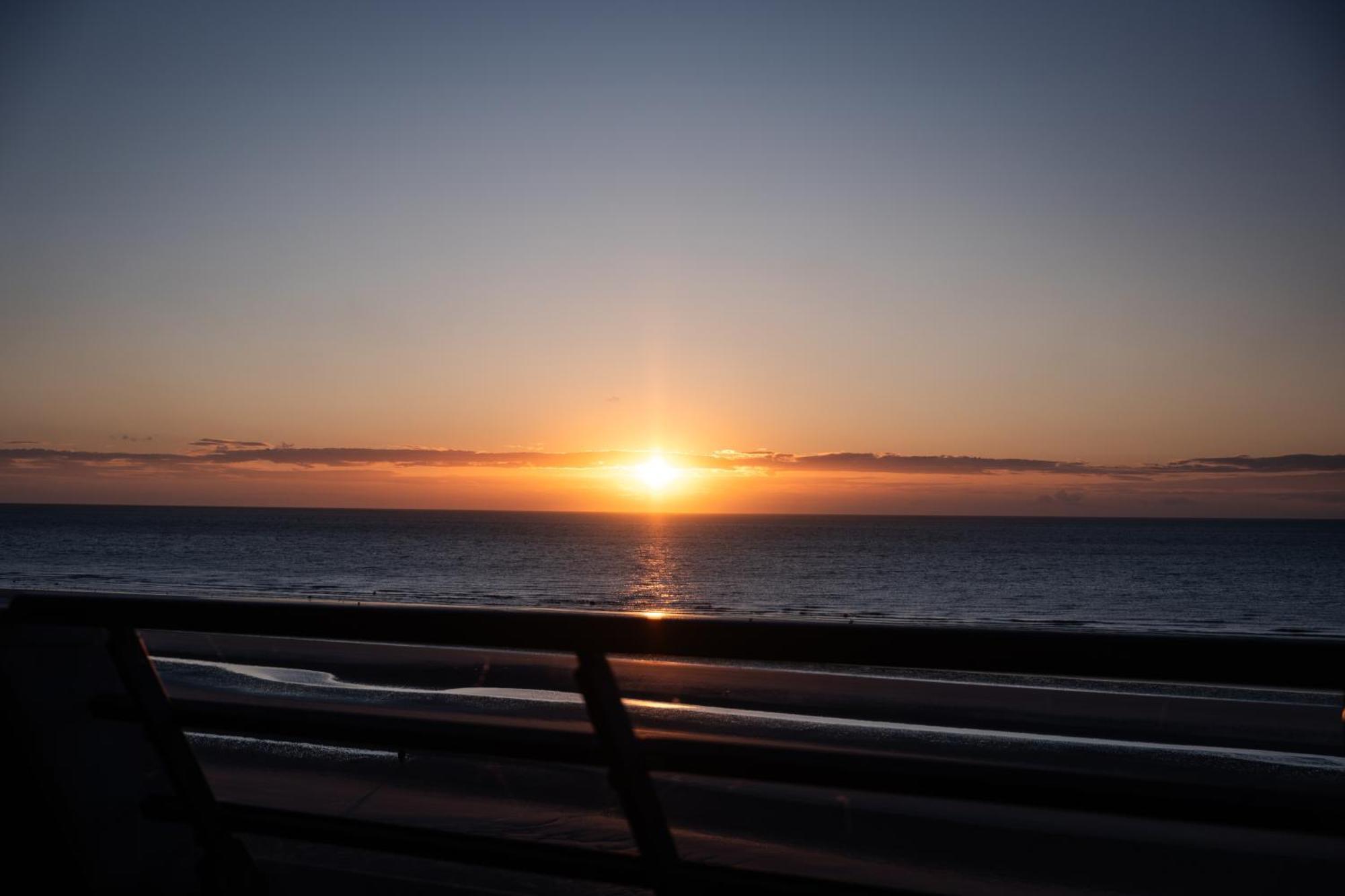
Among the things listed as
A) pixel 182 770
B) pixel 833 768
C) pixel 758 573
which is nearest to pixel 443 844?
pixel 182 770

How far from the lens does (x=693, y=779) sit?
23.3 ft

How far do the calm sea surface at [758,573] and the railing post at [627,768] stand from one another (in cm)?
3605

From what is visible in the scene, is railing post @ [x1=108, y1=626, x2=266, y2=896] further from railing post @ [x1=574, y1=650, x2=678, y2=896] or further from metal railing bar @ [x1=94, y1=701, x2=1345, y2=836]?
railing post @ [x1=574, y1=650, x2=678, y2=896]

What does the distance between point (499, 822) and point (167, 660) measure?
10.2 metres

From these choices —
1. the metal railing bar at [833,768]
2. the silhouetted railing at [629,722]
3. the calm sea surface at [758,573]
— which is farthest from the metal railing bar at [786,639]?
the calm sea surface at [758,573]

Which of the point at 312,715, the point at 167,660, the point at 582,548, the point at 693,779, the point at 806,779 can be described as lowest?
the point at 693,779

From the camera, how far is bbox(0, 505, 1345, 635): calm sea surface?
1708 inches

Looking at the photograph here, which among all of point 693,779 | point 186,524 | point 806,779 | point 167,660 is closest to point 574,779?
point 693,779

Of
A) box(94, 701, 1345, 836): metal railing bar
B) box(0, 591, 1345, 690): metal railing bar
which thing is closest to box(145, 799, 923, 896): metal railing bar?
box(94, 701, 1345, 836): metal railing bar

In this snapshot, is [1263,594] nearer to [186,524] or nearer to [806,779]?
[806,779]

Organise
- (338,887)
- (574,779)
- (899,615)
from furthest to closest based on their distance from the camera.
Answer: (899,615) → (574,779) → (338,887)

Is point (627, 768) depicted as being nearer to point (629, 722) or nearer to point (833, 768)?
point (629, 722)

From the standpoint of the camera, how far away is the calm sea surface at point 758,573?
43.4 metres

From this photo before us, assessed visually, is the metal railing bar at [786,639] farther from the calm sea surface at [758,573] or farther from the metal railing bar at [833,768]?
the calm sea surface at [758,573]
